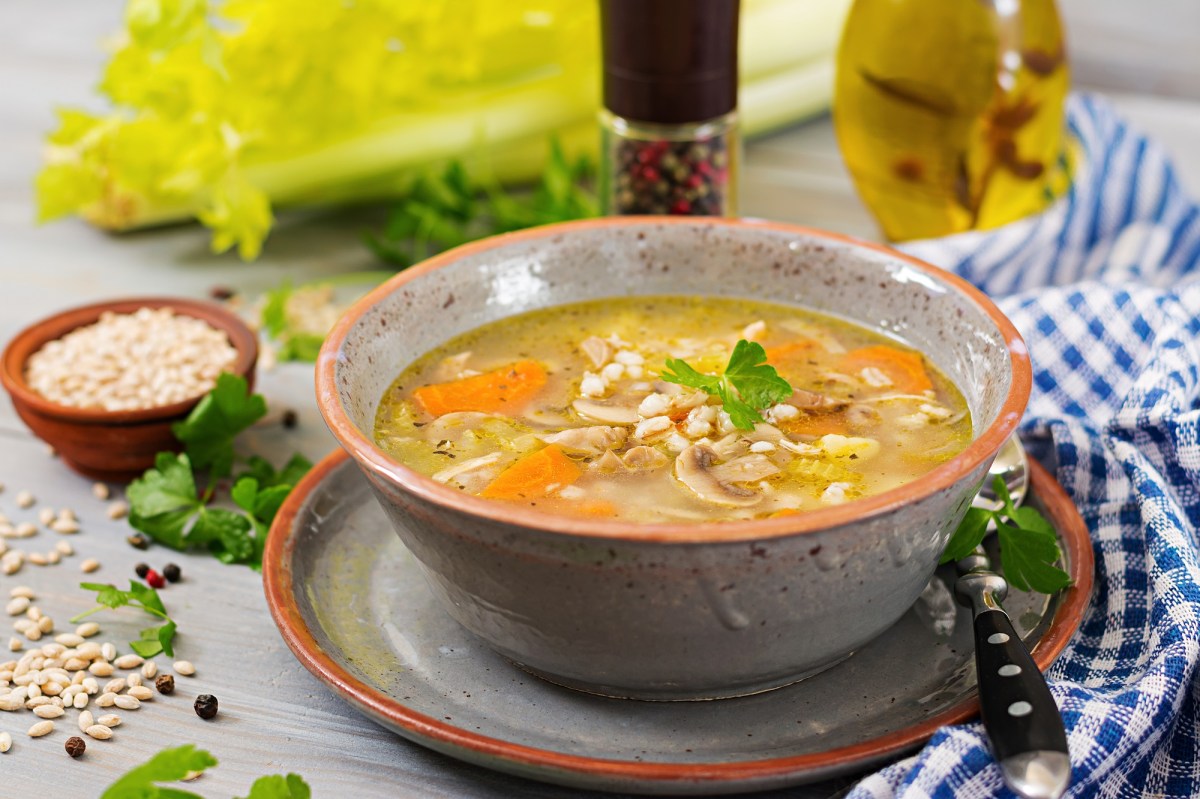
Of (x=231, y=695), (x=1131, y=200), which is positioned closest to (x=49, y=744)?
(x=231, y=695)

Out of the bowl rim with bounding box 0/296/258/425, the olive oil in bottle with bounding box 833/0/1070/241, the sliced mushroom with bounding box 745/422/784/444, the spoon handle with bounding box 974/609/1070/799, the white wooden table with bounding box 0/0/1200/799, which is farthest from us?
the olive oil in bottle with bounding box 833/0/1070/241

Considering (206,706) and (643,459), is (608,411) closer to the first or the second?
(643,459)

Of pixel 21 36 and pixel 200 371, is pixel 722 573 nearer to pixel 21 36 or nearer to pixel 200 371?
pixel 200 371

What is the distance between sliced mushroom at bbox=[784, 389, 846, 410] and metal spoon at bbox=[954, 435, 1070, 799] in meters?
0.34

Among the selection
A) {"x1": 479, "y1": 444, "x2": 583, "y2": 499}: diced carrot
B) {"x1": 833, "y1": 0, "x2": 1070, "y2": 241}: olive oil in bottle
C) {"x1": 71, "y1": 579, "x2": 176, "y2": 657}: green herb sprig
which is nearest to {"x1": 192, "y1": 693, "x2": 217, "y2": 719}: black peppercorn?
{"x1": 71, "y1": 579, "x2": 176, "y2": 657}: green herb sprig

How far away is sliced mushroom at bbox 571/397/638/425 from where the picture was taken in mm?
2051

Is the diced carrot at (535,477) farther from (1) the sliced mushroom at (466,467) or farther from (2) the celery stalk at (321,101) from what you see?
(2) the celery stalk at (321,101)

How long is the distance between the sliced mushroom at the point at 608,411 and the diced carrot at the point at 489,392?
4.1 inches

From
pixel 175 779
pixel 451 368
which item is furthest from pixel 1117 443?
pixel 175 779

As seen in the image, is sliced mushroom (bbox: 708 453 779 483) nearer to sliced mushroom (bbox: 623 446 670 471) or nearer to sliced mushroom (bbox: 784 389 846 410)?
sliced mushroom (bbox: 623 446 670 471)

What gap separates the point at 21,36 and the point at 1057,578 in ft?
15.7

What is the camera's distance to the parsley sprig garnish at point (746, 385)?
1.96 metres

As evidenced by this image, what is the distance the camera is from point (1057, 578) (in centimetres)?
193

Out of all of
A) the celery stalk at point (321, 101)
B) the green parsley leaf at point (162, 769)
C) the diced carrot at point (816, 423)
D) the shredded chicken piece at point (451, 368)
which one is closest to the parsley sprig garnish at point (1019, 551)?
the diced carrot at point (816, 423)
